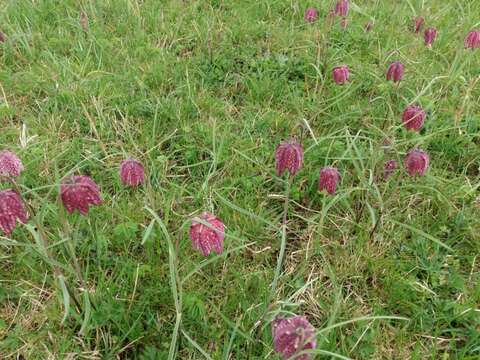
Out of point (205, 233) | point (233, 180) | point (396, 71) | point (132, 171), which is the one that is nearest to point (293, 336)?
point (205, 233)

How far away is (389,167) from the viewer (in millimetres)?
1652

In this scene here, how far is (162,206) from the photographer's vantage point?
165 cm

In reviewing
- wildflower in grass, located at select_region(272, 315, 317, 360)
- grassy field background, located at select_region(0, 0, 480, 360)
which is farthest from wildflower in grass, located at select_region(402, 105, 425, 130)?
wildflower in grass, located at select_region(272, 315, 317, 360)

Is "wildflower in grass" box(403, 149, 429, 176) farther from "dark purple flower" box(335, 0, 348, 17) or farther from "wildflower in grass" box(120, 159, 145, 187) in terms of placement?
"dark purple flower" box(335, 0, 348, 17)

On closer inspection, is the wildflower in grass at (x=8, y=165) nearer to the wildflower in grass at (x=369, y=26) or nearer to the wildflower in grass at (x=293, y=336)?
the wildflower in grass at (x=293, y=336)

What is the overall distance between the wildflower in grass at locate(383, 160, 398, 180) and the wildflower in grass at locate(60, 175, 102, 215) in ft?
3.03

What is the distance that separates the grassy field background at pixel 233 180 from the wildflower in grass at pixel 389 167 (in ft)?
0.15

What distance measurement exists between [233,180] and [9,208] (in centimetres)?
82

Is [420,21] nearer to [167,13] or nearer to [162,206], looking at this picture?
[167,13]

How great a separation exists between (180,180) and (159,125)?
320 mm

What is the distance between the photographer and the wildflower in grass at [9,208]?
1.04 metres

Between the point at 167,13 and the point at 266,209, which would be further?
the point at 167,13

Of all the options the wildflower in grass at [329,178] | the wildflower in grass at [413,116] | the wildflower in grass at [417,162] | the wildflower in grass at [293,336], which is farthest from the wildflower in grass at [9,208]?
the wildflower in grass at [413,116]

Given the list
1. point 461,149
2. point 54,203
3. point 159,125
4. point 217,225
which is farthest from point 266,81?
point 217,225
